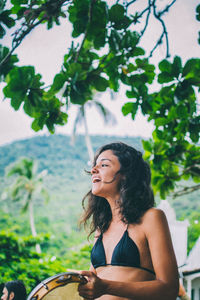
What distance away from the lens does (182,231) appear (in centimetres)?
683

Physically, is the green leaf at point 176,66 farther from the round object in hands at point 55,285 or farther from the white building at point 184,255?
the white building at point 184,255

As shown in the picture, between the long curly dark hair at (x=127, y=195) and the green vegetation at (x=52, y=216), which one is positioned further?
the green vegetation at (x=52, y=216)

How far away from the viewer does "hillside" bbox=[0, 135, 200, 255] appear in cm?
3454

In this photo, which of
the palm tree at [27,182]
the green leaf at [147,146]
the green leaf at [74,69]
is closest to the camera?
the green leaf at [74,69]

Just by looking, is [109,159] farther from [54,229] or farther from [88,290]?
[54,229]

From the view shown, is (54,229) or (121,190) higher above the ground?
(121,190)

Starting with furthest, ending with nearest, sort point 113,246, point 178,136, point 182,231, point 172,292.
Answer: point 182,231 → point 178,136 → point 113,246 → point 172,292

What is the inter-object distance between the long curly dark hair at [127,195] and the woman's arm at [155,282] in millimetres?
177

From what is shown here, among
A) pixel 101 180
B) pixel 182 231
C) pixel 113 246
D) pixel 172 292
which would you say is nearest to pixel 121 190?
pixel 101 180

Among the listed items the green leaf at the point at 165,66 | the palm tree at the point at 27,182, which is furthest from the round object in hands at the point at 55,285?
the palm tree at the point at 27,182

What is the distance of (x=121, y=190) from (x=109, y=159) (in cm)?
22

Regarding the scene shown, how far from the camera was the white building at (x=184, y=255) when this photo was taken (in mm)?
6207

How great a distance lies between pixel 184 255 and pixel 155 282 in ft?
17.3

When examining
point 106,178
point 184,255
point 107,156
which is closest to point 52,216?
point 184,255
